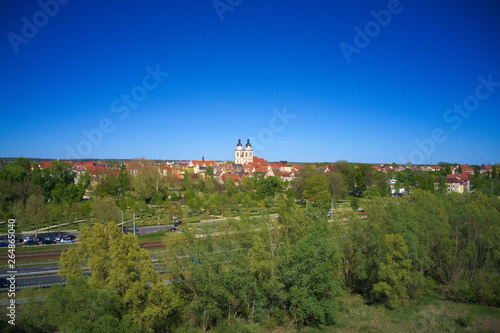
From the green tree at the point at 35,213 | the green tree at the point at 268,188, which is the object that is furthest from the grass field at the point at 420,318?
the green tree at the point at 268,188

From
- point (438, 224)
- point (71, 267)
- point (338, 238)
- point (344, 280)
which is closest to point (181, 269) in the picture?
point (71, 267)

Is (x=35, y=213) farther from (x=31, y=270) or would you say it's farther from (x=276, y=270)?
(x=276, y=270)

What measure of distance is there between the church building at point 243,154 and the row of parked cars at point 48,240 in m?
95.8

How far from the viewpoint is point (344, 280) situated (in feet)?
72.5

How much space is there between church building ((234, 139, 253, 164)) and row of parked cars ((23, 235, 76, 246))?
95.8 meters

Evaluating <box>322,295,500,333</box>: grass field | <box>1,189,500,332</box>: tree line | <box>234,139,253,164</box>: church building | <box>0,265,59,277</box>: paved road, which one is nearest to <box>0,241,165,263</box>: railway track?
<box>0,265,59,277</box>: paved road

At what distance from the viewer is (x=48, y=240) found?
27688mm

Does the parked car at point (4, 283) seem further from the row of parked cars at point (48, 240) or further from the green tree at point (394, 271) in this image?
the green tree at point (394, 271)

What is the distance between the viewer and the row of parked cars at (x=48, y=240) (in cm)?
2722

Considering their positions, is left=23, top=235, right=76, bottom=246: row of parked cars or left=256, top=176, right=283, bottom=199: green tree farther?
left=256, top=176, right=283, bottom=199: green tree

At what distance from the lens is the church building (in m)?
123

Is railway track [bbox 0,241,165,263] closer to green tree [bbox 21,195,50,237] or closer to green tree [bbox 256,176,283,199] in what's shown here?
green tree [bbox 21,195,50,237]

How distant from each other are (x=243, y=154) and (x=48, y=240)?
98.5 m

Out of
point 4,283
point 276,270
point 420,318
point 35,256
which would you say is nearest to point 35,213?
point 35,256
